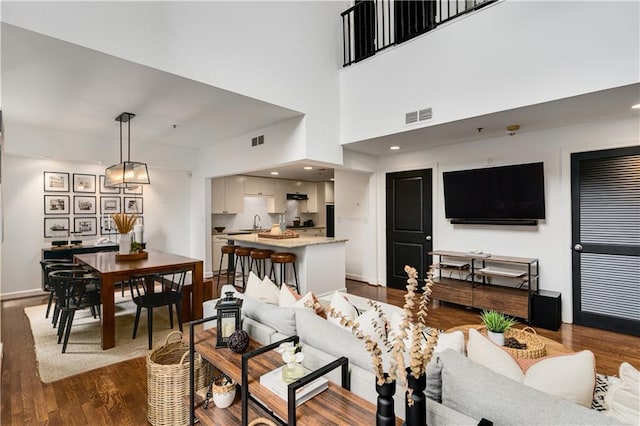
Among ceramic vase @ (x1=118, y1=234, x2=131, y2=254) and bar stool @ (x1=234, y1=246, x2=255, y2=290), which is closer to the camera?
ceramic vase @ (x1=118, y1=234, x2=131, y2=254)

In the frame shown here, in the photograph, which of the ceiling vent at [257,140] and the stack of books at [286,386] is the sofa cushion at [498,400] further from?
the ceiling vent at [257,140]

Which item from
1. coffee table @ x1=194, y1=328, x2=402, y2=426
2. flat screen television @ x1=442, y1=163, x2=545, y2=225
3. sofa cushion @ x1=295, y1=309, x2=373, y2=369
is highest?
flat screen television @ x1=442, y1=163, x2=545, y2=225

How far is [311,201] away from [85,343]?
23.1 ft

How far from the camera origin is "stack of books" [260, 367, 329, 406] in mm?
1272

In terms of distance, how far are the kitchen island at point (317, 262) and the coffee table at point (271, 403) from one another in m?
2.70

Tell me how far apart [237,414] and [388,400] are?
1.10 m

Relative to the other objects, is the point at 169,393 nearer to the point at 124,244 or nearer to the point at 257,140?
the point at 124,244

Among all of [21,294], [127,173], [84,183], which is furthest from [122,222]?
[21,294]

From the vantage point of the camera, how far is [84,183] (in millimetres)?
5750

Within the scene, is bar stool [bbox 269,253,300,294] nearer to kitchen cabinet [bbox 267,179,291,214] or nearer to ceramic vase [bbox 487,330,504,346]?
ceramic vase [bbox 487,330,504,346]

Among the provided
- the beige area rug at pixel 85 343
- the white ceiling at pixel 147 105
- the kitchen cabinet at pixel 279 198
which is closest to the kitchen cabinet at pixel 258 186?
the kitchen cabinet at pixel 279 198

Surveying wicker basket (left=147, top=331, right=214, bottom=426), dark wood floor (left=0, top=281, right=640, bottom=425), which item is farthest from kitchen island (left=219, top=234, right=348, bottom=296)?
wicker basket (left=147, top=331, right=214, bottom=426)

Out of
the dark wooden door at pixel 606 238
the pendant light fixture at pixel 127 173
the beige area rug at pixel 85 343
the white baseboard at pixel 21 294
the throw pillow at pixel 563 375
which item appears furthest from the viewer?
the white baseboard at pixel 21 294

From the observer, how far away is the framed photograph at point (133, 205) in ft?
20.3
